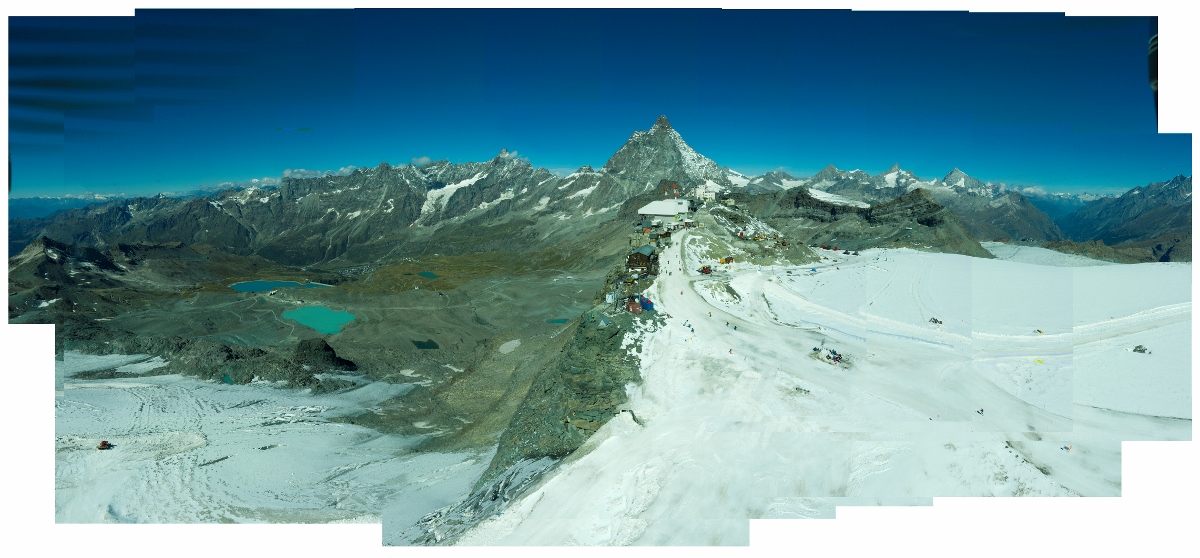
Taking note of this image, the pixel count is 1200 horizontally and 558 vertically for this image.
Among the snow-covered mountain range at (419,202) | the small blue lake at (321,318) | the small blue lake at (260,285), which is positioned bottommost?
the small blue lake at (321,318)

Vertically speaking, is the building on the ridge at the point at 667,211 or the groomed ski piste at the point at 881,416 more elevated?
the building on the ridge at the point at 667,211

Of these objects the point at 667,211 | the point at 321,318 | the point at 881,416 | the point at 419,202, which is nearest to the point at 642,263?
the point at 881,416

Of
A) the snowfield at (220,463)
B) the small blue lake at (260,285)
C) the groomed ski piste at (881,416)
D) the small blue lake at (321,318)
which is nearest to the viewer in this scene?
the groomed ski piste at (881,416)

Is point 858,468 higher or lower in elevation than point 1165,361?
lower

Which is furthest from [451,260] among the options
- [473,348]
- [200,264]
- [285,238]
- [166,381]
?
[285,238]

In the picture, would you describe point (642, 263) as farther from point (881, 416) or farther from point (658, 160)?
point (658, 160)

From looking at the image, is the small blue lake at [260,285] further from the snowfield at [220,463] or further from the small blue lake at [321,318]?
the snowfield at [220,463]

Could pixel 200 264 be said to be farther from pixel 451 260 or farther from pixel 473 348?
pixel 473 348

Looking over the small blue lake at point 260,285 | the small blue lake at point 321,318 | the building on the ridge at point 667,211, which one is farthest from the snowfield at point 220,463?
the small blue lake at point 260,285
